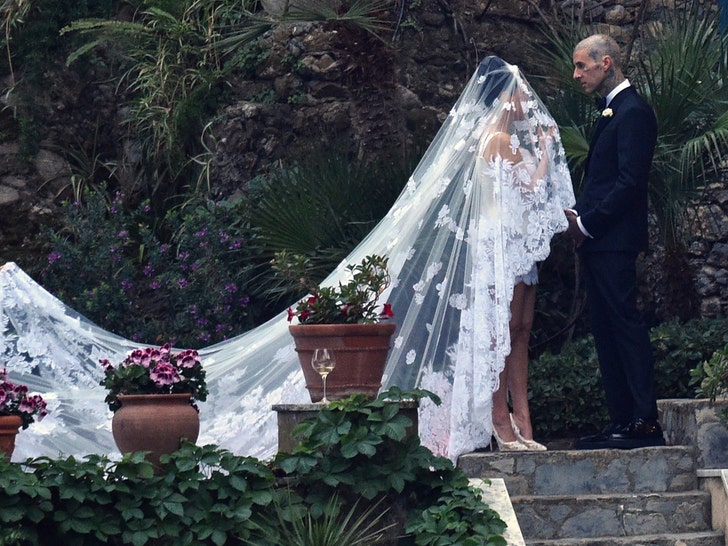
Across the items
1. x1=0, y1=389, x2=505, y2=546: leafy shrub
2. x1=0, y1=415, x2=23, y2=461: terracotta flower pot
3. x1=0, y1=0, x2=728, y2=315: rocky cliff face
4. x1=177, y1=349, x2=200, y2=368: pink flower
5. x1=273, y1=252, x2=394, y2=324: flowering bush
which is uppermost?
x1=0, y1=0, x2=728, y2=315: rocky cliff face

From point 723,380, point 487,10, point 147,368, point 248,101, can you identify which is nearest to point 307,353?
point 147,368

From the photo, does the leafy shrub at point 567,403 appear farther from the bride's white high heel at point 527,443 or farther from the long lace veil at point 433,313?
the long lace veil at point 433,313

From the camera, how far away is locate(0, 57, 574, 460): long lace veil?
6.30m

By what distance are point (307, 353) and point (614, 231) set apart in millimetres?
1710

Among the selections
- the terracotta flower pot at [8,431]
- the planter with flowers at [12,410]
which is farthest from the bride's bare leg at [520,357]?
the terracotta flower pot at [8,431]

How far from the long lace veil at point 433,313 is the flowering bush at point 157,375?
0.89 metres

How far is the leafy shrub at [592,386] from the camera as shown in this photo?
24.4 feet

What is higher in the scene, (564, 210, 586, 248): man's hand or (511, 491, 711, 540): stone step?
(564, 210, 586, 248): man's hand

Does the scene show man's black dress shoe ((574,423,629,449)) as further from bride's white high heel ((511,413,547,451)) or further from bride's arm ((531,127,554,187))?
bride's arm ((531,127,554,187))

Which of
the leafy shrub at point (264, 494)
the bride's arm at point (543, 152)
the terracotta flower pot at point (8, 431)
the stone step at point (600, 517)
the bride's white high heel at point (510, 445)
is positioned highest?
the bride's arm at point (543, 152)

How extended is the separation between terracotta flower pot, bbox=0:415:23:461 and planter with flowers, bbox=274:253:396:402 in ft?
4.12

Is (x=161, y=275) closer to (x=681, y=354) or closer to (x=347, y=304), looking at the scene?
(x=347, y=304)

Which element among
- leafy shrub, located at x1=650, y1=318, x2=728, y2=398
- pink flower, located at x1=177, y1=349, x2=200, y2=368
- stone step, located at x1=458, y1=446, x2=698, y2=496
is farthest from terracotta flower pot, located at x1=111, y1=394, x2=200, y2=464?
leafy shrub, located at x1=650, y1=318, x2=728, y2=398

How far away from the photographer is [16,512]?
4.91 meters
